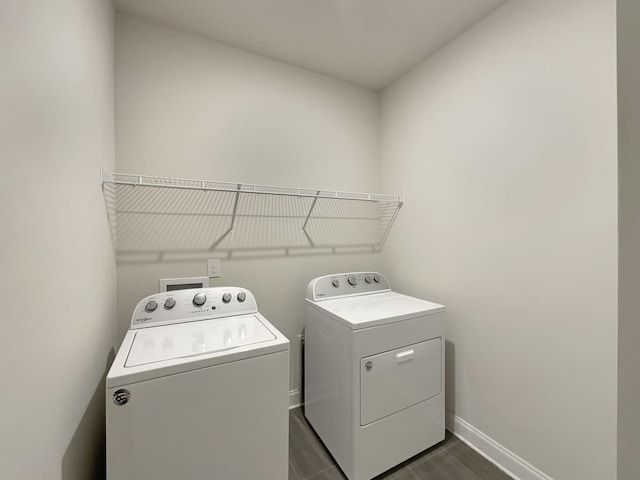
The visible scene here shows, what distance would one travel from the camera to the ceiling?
1476 millimetres

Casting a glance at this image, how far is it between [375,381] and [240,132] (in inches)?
68.3

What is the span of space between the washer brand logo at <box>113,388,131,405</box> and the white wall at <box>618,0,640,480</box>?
1.18 m

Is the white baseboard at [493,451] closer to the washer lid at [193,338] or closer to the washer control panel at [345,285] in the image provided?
the washer control panel at [345,285]

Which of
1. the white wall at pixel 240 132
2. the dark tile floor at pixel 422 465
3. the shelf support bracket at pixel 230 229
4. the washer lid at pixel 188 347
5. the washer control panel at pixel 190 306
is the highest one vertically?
the white wall at pixel 240 132

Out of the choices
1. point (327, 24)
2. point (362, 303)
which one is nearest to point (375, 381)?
point (362, 303)

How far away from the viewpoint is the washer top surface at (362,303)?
146cm

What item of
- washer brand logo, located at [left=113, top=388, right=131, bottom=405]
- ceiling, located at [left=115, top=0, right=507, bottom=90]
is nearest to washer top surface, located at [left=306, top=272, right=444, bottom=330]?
washer brand logo, located at [left=113, top=388, right=131, bottom=405]

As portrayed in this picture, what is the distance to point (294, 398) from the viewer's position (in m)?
2.00

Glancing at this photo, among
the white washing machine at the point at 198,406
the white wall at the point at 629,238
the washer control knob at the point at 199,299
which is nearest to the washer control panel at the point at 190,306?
the washer control knob at the point at 199,299

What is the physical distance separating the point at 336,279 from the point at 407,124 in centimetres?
133

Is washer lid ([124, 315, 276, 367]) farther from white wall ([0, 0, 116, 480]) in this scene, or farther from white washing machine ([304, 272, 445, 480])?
white washing machine ([304, 272, 445, 480])

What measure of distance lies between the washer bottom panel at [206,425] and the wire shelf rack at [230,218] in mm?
898

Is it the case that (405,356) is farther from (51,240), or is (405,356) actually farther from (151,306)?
(51,240)

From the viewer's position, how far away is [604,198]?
113 centimetres
